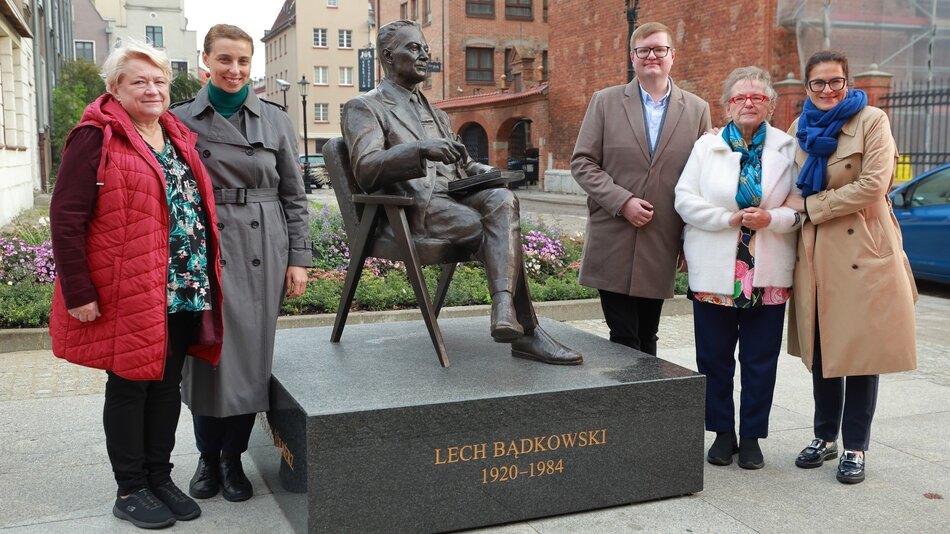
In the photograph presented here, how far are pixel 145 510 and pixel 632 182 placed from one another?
278 cm

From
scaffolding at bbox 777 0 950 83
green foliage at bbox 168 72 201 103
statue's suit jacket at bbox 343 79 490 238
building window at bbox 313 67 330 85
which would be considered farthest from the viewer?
building window at bbox 313 67 330 85

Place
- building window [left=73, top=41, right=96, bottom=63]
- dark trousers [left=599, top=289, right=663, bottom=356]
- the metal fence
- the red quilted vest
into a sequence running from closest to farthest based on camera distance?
1. the red quilted vest
2. dark trousers [left=599, top=289, right=663, bottom=356]
3. the metal fence
4. building window [left=73, top=41, right=96, bottom=63]

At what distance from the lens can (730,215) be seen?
429cm

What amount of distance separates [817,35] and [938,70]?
282cm

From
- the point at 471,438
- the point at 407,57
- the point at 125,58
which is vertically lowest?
the point at 471,438

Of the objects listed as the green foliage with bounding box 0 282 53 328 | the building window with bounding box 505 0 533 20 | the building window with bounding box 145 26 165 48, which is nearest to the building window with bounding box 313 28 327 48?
the building window with bounding box 145 26 165 48

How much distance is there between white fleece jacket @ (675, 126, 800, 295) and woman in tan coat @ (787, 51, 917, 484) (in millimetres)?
74

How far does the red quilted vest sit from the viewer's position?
3.41 meters

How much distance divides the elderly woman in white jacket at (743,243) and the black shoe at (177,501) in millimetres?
2486

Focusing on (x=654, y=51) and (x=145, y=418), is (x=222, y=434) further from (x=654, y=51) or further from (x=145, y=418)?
(x=654, y=51)


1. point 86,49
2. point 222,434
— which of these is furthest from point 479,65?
point 222,434

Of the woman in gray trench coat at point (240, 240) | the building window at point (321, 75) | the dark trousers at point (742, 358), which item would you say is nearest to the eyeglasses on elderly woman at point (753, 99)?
the dark trousers at point (742, 358)

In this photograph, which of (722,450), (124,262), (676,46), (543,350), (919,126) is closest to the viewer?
(124,262)

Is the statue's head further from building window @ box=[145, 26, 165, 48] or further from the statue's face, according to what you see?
building window @ box=[145, 26, 165, 48]
